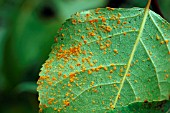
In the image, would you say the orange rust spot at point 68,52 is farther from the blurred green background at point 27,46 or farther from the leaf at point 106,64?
the blurred green background at point 27,46

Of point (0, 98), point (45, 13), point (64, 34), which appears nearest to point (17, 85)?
point (0, 98)

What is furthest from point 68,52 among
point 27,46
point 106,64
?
point 27,46

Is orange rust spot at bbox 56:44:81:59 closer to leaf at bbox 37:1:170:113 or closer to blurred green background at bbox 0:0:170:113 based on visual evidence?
leaf at bbox 37:1:170:113

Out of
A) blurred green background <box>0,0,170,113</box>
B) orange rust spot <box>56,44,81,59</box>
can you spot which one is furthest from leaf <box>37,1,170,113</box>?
blurred green background <box>0,0,170,113</box>

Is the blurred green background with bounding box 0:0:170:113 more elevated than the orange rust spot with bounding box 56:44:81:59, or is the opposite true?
the orange rust spot with bounding box 56:44:81:59

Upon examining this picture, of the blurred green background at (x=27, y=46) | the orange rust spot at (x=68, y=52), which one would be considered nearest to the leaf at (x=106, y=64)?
the orange rust spot at (x=68, y=52)

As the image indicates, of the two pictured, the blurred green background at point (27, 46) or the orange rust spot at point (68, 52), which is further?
the blurred green background at point (27, 46)
